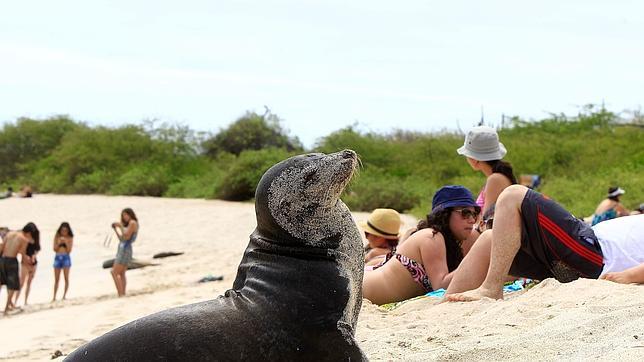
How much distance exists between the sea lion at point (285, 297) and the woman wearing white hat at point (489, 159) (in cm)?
311

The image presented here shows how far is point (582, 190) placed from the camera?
863 inches

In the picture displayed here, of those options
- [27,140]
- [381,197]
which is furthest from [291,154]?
[27,140]

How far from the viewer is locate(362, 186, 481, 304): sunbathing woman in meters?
5.91

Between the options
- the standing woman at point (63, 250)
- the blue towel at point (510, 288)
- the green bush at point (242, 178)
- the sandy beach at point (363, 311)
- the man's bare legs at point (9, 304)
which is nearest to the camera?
the sandy beach at point (363, 311)

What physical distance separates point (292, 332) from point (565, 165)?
25867 mm

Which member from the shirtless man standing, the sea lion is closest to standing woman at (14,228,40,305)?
the shirtless man standing

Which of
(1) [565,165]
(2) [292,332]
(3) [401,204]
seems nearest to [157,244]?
(3) [401,204]

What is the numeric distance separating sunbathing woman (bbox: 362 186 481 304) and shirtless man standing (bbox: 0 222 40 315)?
27.3 ft

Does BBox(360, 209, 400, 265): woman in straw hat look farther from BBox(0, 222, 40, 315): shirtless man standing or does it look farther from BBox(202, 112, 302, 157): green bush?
BBox(202, 112, 302, 157): green bush

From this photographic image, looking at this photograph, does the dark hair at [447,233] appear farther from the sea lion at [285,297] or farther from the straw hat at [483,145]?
the sea lion at [285,297]

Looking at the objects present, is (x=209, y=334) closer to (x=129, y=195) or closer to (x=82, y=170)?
(x=129, y=195)

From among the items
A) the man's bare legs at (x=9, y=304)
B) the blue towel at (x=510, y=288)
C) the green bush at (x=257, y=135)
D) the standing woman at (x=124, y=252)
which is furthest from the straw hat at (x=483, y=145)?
the green bush at (x=257, y=135)

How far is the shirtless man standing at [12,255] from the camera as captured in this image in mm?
12977

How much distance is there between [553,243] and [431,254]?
1065mm
